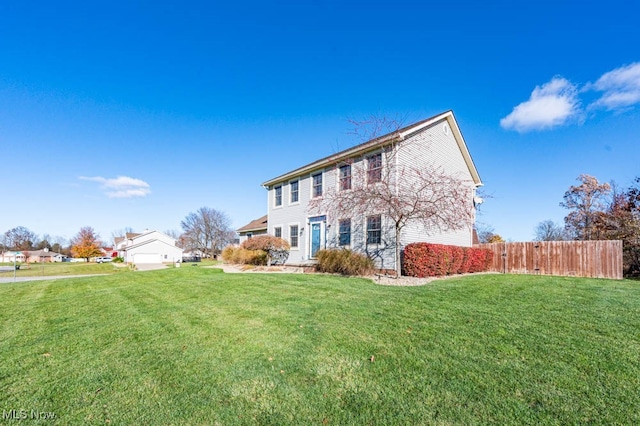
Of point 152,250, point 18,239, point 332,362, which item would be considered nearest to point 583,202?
point 332,362

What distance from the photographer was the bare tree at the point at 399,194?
1155cm

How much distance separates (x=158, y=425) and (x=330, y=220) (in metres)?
A: 13.5

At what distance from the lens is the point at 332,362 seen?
356cm

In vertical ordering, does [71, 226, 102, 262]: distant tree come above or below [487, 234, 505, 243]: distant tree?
below

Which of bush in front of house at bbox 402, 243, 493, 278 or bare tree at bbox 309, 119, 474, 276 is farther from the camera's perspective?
bare tree at bbox 309, 119, 474, 276

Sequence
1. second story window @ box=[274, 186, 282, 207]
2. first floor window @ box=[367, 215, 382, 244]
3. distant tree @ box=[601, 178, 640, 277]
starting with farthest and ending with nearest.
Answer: second story window @ box=[274, 186, 282, 207], distant tree @ box=[601, 178, 640, 277], first floor window @ box=[367, 215, 382, 244]

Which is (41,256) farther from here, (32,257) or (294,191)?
(294,191)

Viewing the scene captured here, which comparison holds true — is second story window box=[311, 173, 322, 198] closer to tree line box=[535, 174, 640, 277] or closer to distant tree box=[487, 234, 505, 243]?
tree line box=[535, 174, 640, 277]

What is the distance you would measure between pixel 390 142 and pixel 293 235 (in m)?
8.25

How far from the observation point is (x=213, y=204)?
57906 millimetres

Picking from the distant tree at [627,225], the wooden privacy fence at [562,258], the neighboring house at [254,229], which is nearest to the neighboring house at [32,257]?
the neighboring house at [254,229]

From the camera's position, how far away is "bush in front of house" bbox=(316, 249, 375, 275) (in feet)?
39.2

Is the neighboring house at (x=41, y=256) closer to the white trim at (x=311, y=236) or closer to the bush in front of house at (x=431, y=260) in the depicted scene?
the white trim at (x=311, y=236)

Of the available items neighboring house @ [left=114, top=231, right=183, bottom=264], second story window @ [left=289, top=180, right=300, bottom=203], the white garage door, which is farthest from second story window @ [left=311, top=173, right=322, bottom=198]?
the white garage door
